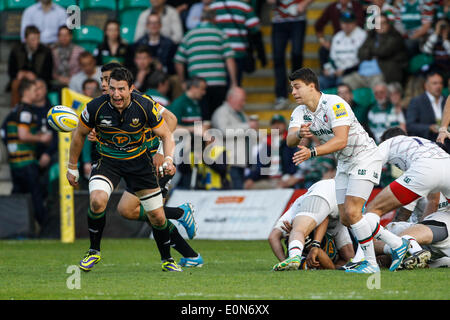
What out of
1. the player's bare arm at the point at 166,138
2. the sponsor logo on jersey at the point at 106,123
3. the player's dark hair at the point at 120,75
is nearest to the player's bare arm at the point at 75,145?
the sponsor logo on jersey at the point at 106,123

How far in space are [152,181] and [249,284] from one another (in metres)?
1.93

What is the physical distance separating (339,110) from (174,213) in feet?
8.94

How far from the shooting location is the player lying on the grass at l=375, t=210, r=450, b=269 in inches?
352

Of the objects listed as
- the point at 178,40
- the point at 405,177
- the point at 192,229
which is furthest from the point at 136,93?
the point at 178,40

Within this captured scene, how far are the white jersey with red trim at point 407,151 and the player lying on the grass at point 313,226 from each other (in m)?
0.77

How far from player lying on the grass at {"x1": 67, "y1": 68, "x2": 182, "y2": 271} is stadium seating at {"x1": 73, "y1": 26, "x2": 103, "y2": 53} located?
33.4ft

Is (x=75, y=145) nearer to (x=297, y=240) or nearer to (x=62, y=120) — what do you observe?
(x=62, y=120)

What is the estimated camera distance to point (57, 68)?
1773cm

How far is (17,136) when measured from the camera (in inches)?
615

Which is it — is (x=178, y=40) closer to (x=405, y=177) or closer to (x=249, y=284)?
(x=405, y=177)

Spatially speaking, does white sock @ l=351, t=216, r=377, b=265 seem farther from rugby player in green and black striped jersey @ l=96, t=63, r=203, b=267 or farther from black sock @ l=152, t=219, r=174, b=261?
rugby player in green and black striped jersey @ l=96, t=63, r=203, b=267

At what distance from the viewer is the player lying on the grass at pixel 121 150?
893 cm

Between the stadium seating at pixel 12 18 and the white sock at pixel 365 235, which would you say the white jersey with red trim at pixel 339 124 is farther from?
the stadium seating at pixel 12 18
